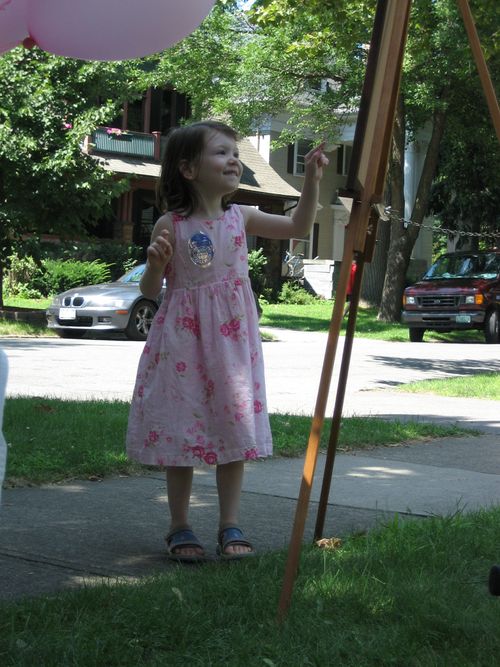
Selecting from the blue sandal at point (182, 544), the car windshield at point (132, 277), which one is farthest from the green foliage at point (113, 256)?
the blue sandal at point (182, 544)

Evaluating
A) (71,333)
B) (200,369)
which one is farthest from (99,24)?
(71,333)

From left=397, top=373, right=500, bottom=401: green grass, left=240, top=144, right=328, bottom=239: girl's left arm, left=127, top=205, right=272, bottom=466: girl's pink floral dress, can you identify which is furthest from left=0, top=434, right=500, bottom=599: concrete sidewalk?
left=397, top=373, right=500, bottom=401: green grass

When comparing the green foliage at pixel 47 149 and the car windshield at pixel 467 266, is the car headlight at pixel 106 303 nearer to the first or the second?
the green foliage at pixel 47 149

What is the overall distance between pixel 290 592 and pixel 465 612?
0.55m

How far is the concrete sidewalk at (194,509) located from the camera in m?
3.82

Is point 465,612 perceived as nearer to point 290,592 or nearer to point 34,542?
point 290,592

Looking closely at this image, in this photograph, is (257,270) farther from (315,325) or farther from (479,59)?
(479,59)

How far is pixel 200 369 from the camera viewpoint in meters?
4.06

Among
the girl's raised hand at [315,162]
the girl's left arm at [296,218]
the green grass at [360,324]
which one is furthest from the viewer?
the green grass at [360,324]

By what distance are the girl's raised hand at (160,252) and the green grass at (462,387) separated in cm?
731

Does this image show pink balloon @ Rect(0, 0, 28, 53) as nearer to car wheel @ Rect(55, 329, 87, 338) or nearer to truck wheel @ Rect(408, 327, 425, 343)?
car wheel @ Rect(55, 329, 87, 338)

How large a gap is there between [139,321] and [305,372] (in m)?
5.67

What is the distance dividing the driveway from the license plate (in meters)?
1.18

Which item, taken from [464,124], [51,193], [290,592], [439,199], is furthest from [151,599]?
[439,199]
